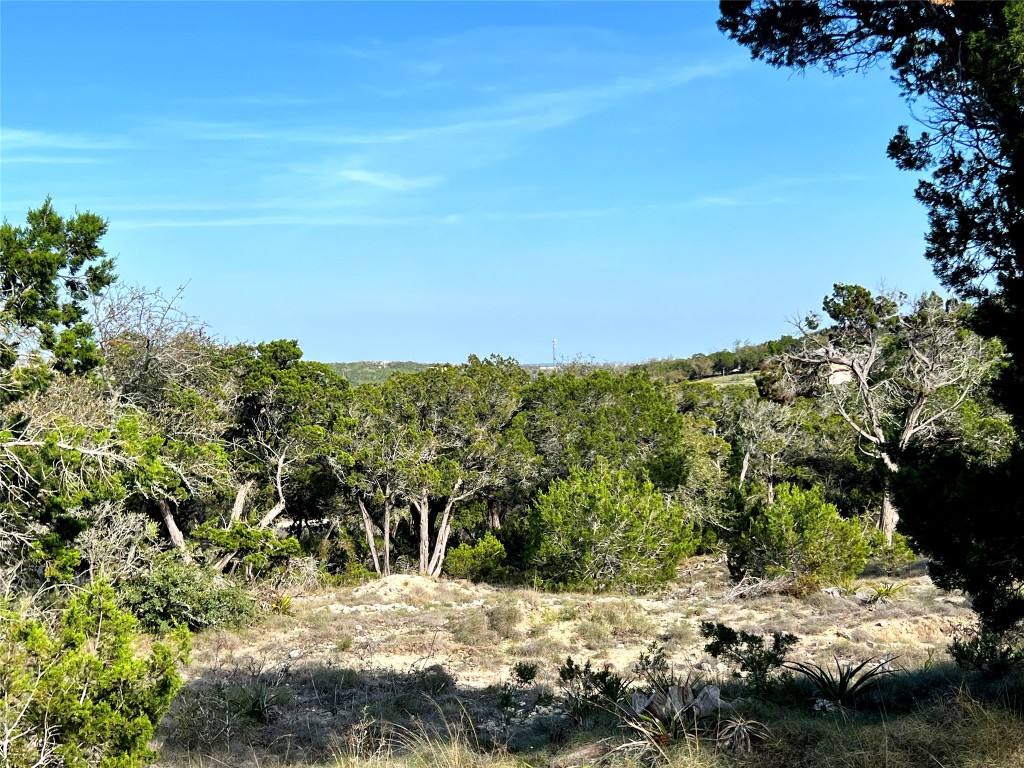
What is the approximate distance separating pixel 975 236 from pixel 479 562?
19372 millimetres

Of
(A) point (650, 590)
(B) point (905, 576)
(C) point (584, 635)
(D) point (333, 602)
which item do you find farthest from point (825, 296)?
(D) point (333, 602)

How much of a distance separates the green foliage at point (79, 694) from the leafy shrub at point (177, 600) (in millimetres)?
9805

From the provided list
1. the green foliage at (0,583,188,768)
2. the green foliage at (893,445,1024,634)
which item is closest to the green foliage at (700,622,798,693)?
the green foliage at (893,445,1024,634)

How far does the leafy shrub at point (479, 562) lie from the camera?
2325 cm

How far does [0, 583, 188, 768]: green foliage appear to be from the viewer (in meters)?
4.55

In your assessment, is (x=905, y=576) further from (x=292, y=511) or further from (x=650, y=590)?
(x=292, y=511)

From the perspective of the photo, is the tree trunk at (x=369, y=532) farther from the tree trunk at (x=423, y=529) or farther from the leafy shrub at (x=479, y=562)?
the leafy shrub at (x=479, y=562)

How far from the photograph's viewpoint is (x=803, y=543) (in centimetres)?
1747

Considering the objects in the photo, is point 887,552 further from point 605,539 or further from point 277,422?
point 277,422

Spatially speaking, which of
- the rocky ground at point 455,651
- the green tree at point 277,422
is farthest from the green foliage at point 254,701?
the green tree at point 277,422

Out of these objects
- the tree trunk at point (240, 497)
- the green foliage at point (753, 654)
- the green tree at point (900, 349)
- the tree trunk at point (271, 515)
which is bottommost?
the tree trunk at point (271, 515)

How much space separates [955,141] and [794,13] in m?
1.96

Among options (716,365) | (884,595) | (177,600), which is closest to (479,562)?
(177,600)

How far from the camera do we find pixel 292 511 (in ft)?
78.6
